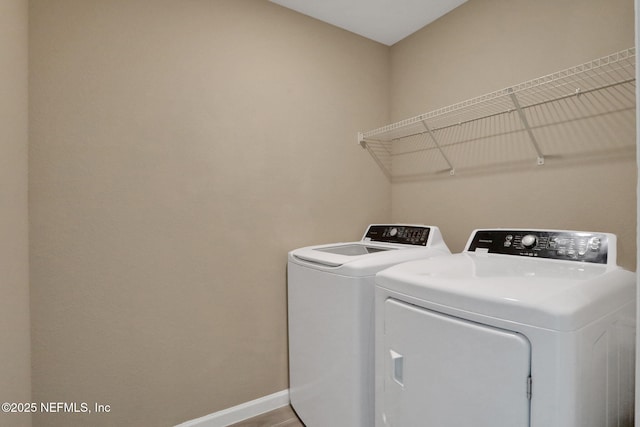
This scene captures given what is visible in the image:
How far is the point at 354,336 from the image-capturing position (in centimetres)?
138

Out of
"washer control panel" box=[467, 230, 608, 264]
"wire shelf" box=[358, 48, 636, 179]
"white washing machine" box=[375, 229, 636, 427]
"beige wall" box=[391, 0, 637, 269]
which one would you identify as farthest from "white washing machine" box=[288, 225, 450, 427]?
"wire shelf" box=[358, 48, 636, 179]

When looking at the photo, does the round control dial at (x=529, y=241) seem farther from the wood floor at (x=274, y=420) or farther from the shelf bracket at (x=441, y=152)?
the wood floor at (x=274, y=420)

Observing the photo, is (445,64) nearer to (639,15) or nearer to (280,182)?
(280,182)

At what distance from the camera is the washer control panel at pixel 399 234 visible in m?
1.89

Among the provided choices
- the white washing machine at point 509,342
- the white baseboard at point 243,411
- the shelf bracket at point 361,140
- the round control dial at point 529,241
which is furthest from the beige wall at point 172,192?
the round control dial at point 529,241

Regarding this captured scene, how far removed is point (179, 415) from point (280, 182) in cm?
139

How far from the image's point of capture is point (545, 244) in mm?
1381

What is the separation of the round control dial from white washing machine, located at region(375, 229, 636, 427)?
13cm

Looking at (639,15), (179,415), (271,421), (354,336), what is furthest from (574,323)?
(179,415)

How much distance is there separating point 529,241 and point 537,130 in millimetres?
631

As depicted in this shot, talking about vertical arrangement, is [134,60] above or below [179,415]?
above

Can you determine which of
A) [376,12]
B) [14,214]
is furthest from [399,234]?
[14,214]

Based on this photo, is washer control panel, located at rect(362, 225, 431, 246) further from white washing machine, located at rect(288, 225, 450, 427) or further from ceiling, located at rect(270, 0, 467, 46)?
ceiling, located at rect(270, 0, 467, 46)

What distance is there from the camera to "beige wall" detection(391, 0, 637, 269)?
54.2 inches
